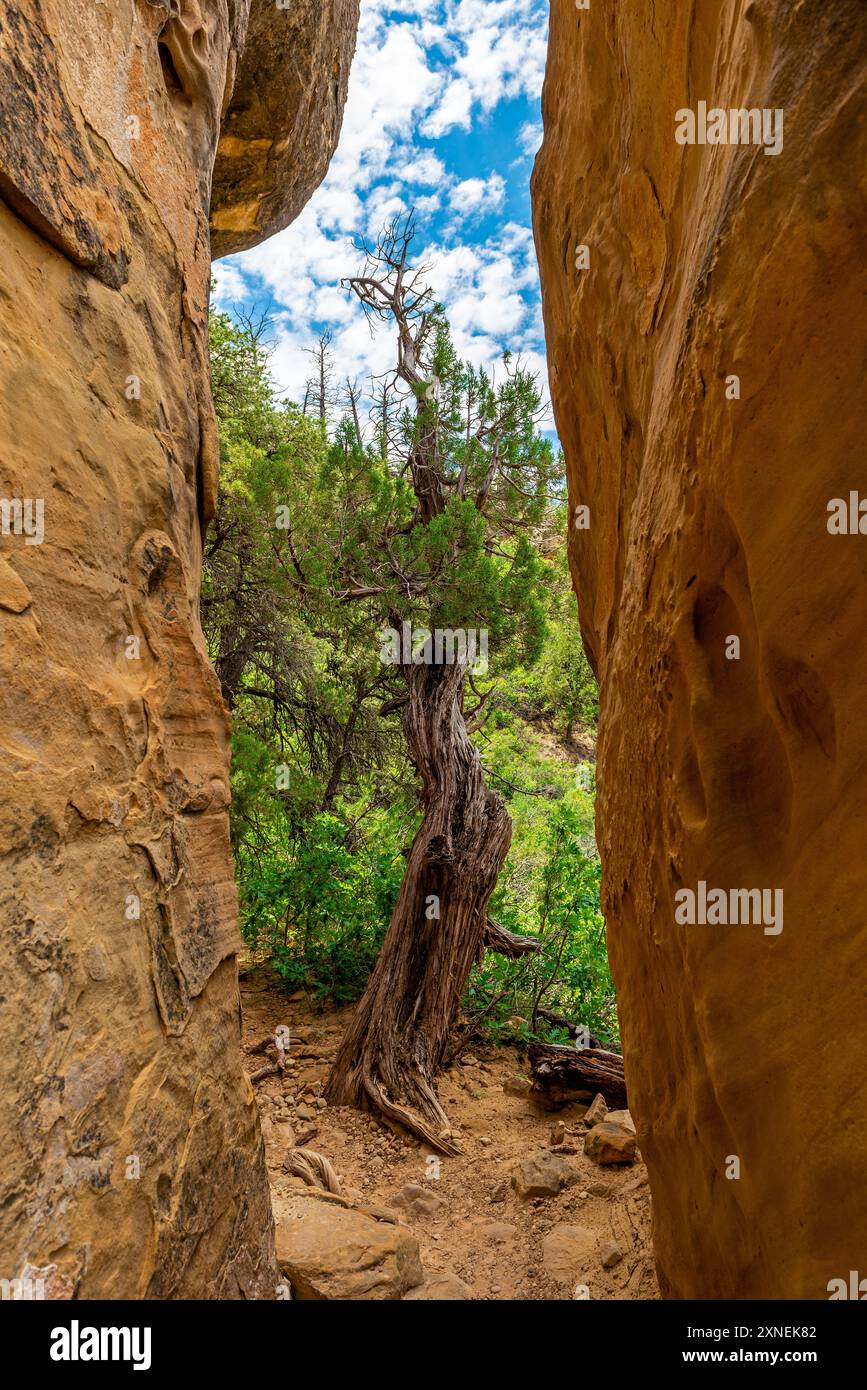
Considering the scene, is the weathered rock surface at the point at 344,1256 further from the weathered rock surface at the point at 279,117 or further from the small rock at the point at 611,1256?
the weathered rock surface at the point at 279,117

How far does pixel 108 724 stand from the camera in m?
2.35

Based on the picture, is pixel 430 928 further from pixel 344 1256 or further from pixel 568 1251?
pixel 344 1256

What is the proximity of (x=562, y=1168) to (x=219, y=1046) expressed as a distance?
324cm

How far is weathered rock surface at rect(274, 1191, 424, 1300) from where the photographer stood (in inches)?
136

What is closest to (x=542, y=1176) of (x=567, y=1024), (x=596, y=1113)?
(x=596, y=1113)

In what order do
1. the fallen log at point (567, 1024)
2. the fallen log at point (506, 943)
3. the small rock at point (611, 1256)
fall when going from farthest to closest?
the fallen log at point (506, 943), the fallen log at point (567, 1024), the small rock at point (611, 1256)

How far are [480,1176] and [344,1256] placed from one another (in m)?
2.05

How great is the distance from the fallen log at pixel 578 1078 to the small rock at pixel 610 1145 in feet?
2.69

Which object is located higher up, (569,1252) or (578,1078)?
(578,1078)

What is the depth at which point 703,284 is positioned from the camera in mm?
2146

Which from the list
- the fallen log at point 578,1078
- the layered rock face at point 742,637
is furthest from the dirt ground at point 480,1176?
the layered rock face at point 742,637

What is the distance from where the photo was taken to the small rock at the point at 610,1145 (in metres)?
5.05

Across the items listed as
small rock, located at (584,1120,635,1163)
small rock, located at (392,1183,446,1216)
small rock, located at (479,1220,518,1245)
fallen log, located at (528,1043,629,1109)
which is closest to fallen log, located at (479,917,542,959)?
fallen log, located at (528,1043,629,1109)
